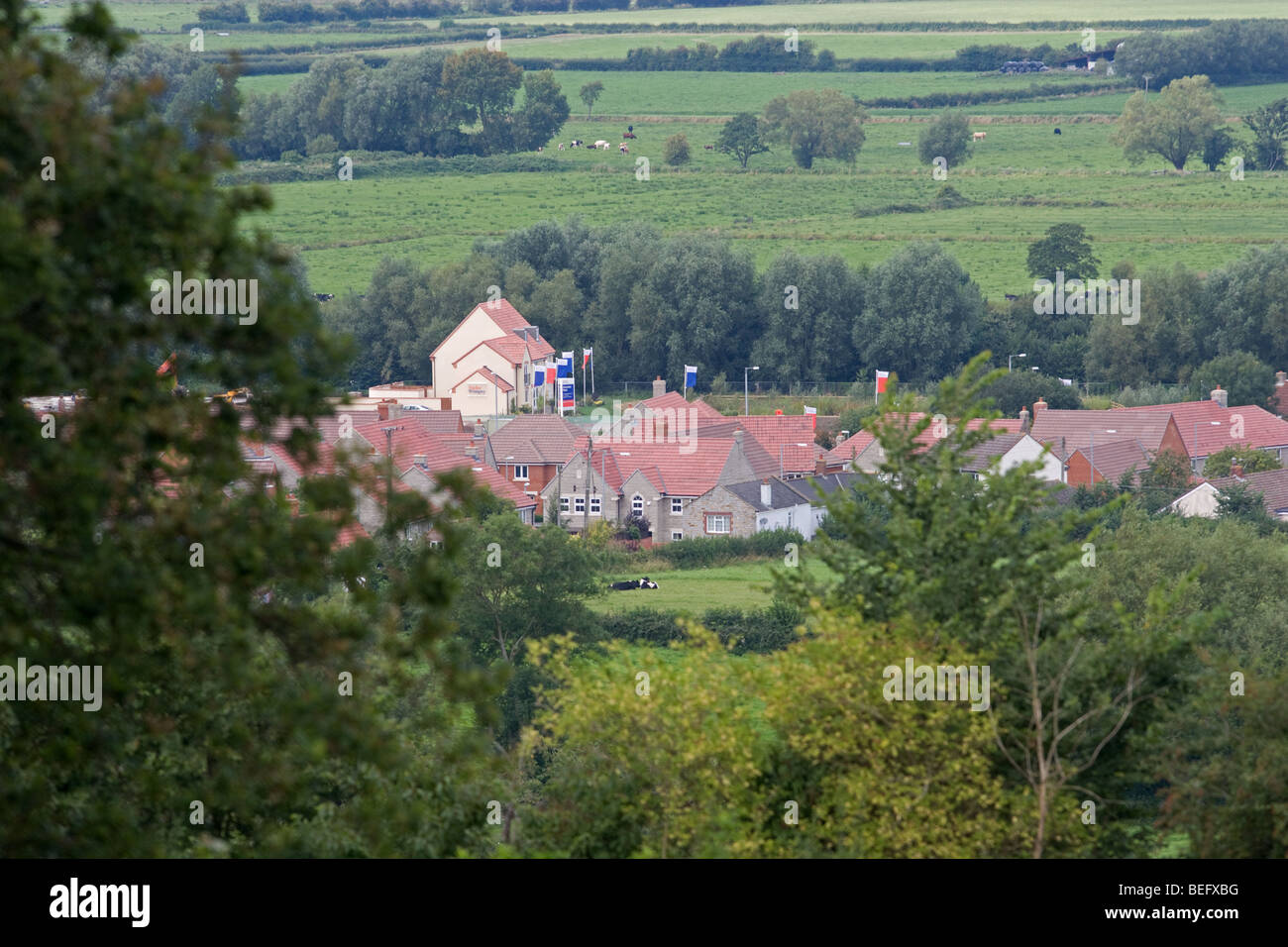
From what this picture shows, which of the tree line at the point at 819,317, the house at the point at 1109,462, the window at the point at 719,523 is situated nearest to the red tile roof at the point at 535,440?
the window at the point at 719,523

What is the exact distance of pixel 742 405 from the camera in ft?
342

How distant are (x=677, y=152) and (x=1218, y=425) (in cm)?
9554

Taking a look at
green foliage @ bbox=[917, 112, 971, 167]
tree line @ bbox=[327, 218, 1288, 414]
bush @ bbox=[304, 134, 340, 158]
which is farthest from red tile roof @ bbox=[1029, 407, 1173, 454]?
bush @ bbox=[304, 134, 340, 158]

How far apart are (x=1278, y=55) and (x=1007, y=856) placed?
19807cm

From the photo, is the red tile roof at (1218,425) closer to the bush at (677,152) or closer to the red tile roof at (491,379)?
the red tile roof at (491,379)

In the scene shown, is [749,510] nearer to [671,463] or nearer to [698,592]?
[671,463]

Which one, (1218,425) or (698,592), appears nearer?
(698,592)

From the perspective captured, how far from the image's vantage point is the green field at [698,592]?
6003 cm

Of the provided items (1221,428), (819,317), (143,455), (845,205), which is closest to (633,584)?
(1221,428)

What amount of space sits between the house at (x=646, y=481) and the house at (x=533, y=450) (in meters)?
1.97

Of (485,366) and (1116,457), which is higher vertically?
(485,366)

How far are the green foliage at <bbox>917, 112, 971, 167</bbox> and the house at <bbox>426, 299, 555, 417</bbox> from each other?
7092cm

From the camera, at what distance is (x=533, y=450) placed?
83.3m
